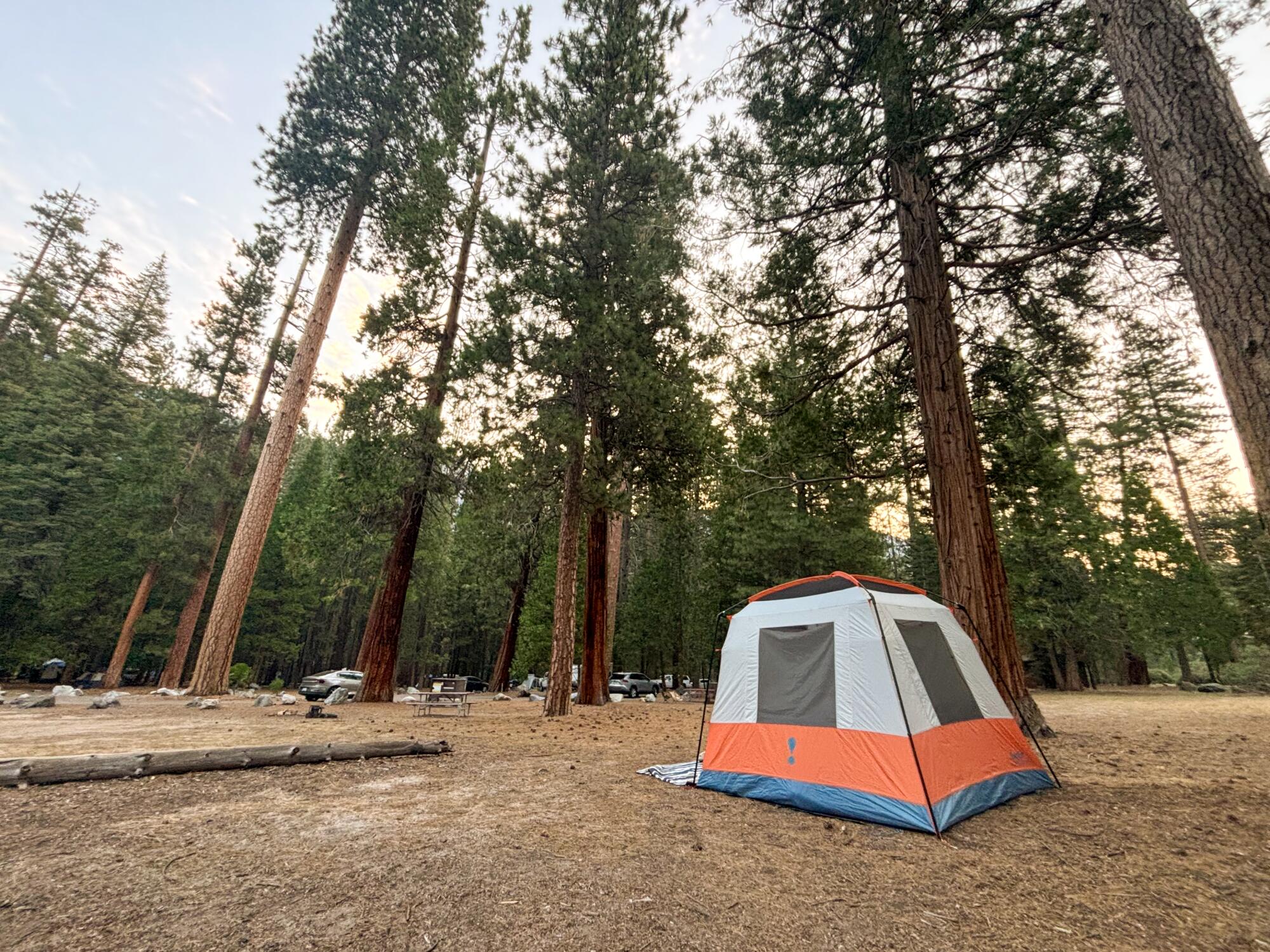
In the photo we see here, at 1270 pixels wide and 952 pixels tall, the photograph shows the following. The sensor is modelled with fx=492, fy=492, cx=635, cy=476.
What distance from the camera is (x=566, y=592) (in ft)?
33.8

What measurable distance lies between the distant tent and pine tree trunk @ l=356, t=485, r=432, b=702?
10125 millimetres

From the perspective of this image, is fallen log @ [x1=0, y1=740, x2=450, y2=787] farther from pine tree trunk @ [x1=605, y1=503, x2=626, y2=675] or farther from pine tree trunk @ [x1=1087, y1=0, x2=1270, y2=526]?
pine tree trunk @ [x1=605, y1=503, x2=626, y2=675]

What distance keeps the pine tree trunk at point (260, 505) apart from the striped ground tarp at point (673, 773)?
995 cm

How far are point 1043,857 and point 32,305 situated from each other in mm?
32420

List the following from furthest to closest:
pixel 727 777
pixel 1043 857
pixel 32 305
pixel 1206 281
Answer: pixel 32 305 → pixel 727 777 → pixel 1043 857 → pixel 1206 281

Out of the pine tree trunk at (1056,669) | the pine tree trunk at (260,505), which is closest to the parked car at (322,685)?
the pine tree trunk at (260,505)

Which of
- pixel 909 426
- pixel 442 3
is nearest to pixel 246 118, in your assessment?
pixel 442 3

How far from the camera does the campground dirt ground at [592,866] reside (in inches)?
88.4

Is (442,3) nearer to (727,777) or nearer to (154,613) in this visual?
(727,777)

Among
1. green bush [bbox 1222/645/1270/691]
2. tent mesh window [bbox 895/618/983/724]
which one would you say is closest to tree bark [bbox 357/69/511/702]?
tent mesh window [bbox 895/618/983/724]

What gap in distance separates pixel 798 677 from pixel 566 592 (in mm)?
6411

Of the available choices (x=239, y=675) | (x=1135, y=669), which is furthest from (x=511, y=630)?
(x=1135, y=669)

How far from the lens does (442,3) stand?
40.9 feet

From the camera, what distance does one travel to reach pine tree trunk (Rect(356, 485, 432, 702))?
1269 centimetres
